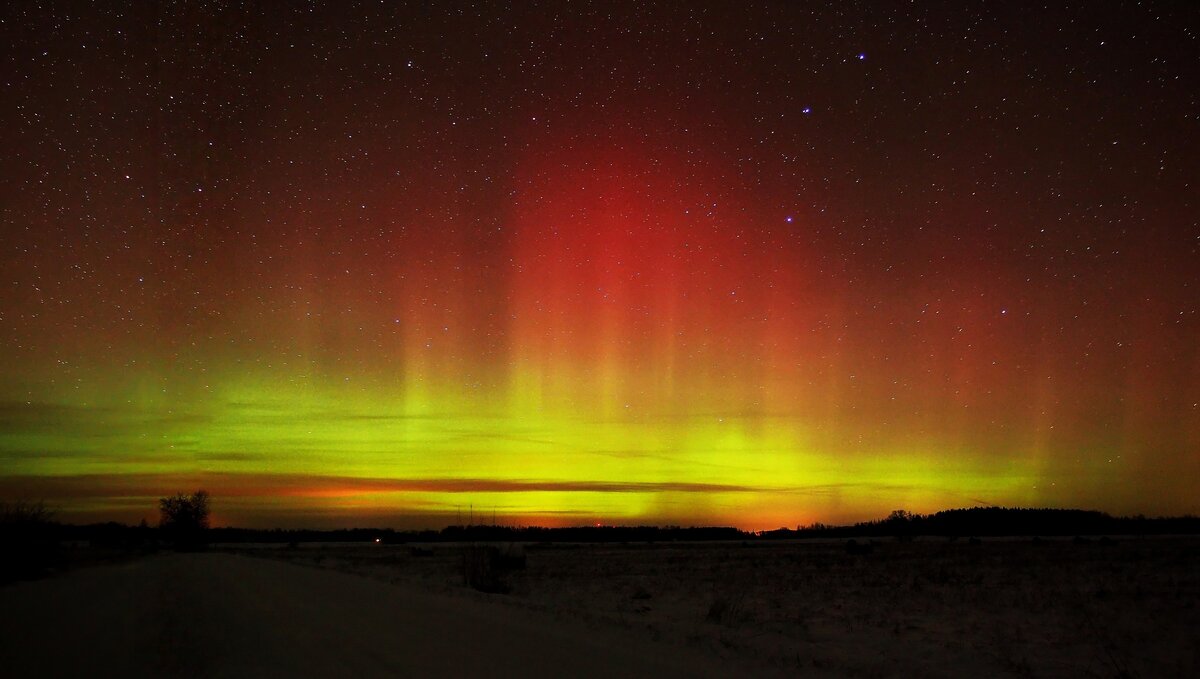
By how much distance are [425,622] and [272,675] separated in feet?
16.2

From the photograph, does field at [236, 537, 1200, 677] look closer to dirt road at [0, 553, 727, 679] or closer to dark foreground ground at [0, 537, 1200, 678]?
dark foreground ground at [0, 537, 1200, 678]

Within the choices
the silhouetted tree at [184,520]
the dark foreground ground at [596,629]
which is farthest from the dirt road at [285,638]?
the silhouetted tree at [184,520]

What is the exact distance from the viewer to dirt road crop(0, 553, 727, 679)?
768 cm

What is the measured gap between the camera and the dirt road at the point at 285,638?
7676 millimetres

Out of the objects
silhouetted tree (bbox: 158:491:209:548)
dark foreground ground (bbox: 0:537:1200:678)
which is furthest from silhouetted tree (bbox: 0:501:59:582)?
silhouetted tree (bbox: 158:491:209:548)

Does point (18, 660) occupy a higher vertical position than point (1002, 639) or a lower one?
higher

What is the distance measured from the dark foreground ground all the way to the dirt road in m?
0.04

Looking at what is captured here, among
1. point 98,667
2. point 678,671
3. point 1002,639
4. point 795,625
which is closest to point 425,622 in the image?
point 678,671

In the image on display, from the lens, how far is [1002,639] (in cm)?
1427

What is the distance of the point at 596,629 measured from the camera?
1345cm

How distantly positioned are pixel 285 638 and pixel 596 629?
237 inches

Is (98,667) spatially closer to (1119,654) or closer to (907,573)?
(1119,654)

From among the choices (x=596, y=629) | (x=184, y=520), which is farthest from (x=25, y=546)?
(x=184, y=520)

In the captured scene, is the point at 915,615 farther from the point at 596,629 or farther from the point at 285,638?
the point at 285,638
